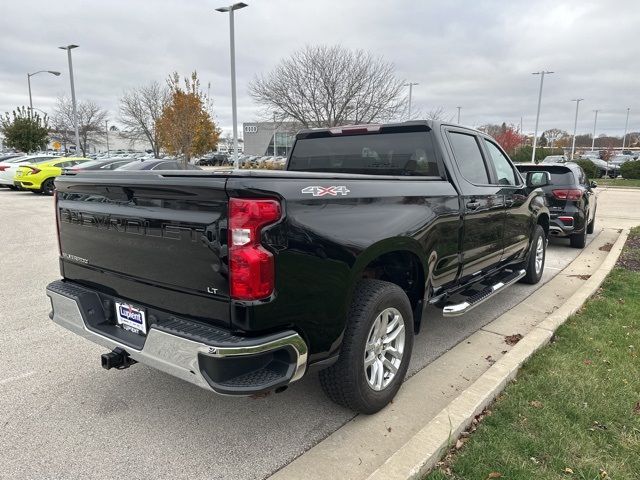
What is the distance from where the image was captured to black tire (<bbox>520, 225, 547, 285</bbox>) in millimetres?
6023

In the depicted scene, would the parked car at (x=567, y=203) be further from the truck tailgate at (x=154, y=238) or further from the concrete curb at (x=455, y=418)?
the truck tailgate at (x=154, y=238)

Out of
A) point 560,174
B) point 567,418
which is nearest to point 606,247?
point 560,174

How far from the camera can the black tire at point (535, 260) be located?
6023mm

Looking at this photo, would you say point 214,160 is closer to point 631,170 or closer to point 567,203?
point 631,170

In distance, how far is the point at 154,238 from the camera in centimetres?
257

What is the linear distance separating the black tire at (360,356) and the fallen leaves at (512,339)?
68.0 inches

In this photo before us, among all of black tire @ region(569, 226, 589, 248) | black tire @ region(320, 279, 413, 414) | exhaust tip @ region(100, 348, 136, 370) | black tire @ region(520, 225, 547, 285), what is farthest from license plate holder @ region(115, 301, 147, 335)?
black tire @ region(569, 226, 589, 248)

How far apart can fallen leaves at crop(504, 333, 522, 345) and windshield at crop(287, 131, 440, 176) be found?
1.75 m

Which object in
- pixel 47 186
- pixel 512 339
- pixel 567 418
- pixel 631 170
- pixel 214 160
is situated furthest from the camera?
pixel 214 160

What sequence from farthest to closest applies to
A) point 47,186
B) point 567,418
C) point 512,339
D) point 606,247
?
1. point 47,186
2. point 606,247
3. point 512,339
4. point 567,418

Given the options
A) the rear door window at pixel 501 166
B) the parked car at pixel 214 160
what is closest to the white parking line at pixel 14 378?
the rear door window at pixel 501 166

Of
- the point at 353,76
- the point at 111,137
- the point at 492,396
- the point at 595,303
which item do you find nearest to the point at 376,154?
the point at 492,396

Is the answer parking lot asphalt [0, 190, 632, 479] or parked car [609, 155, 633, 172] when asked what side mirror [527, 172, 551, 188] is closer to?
parking lot asphalt [0, 190, 632, 479]

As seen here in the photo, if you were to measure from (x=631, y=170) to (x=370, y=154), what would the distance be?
36.0 metres
